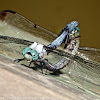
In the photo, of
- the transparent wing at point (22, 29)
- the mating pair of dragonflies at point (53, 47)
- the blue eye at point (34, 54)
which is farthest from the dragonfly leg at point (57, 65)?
the transparent wing at point (22, 29)

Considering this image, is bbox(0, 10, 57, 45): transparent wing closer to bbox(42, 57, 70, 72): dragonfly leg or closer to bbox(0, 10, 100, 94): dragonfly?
bbox(0, 10, 100, 94): dragonfly

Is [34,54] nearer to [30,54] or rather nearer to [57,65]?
[30,54]

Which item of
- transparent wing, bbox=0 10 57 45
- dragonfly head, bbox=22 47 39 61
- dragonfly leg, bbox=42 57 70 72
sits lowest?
dragonfly leg, bbox=42 57 70 72

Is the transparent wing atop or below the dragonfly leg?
atop

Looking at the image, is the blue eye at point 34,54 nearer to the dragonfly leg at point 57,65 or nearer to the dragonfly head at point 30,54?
the dragonfly head at point 30,54

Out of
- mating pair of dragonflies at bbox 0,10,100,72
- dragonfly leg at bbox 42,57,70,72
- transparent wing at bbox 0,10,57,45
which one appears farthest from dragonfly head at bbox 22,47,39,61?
transparent wing at bbox 0,10,57,45

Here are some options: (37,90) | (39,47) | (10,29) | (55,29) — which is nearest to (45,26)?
(55,29)

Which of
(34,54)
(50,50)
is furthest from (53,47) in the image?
(34,54)
